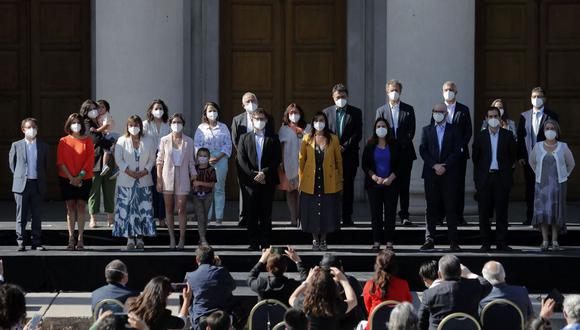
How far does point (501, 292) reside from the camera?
13.6 metres

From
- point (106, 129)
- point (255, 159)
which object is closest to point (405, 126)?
point (255, 159)

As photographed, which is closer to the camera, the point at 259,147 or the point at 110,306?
the point at 110,306

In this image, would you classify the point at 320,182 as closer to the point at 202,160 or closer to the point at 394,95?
the point at 202,160

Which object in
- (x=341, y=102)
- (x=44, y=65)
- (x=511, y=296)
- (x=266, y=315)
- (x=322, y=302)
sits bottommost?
(x=266, y=315)

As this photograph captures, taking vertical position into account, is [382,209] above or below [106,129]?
below

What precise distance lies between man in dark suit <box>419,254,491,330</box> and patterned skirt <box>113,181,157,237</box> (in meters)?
5.75

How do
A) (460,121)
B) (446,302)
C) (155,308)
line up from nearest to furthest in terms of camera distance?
(155,308) < (446,302) < (460,121)

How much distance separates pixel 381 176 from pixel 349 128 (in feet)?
4.25

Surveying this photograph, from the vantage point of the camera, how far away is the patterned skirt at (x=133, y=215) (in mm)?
17906

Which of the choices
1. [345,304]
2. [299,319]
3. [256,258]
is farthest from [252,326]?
[256,258]

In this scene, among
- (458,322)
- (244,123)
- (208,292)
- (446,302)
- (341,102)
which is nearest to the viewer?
(458,322)

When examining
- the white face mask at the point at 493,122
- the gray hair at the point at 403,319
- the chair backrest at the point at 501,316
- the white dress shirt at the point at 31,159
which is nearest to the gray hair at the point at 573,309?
the gray hair at the point at 403,319

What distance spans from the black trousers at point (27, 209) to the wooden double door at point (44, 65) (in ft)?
16.1

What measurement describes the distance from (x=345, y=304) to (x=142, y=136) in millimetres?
6196
